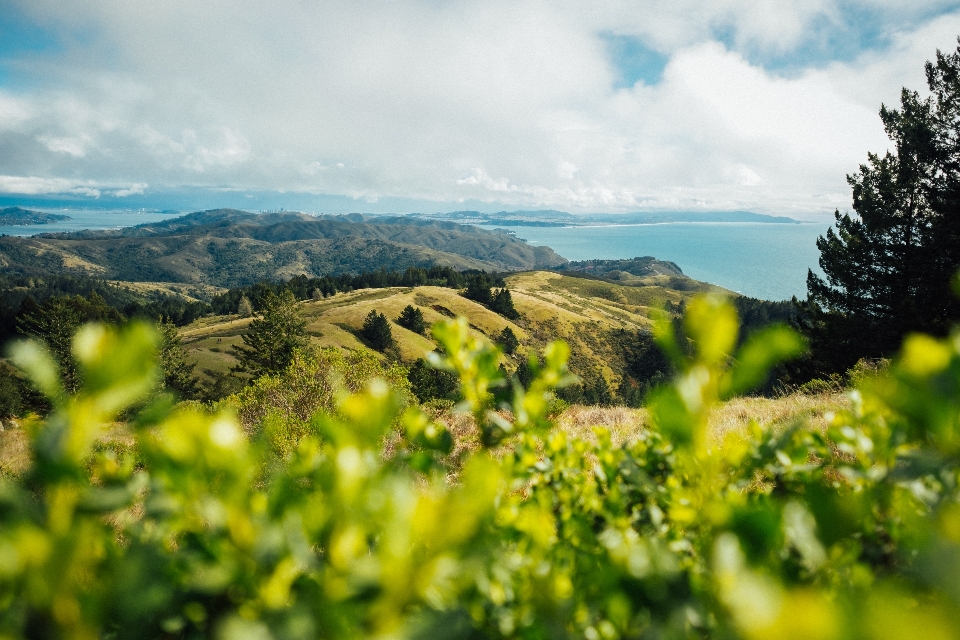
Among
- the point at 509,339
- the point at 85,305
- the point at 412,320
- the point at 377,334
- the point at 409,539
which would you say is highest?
the point at 409,539

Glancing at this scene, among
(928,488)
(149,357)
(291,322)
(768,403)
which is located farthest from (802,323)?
(291,322)

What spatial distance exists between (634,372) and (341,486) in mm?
107517

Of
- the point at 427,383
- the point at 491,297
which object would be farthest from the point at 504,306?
the point at 427,383

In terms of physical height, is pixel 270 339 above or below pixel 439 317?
above

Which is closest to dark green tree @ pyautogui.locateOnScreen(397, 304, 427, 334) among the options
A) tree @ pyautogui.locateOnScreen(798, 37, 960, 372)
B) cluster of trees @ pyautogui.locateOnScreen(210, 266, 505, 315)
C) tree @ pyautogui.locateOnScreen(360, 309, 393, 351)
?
tree @ pyautogui.locateOnScreen(360, 309, 393, 351)

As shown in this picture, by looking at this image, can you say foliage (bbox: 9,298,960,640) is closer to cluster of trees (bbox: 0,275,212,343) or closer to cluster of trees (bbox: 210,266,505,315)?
cluster of trees (bbox: 0,275,212,343)

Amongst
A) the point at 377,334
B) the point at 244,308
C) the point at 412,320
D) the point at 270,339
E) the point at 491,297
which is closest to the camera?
the point at 270,339

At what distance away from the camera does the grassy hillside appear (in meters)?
81.1

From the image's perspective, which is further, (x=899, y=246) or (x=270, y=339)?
(x=270, y=339)

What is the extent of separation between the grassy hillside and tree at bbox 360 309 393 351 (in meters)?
2.10

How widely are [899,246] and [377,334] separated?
7192 centimetres

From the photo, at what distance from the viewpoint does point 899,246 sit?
2089cm

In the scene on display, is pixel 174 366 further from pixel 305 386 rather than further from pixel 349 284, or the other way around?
pixel 349 284

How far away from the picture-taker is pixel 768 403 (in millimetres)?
10000
